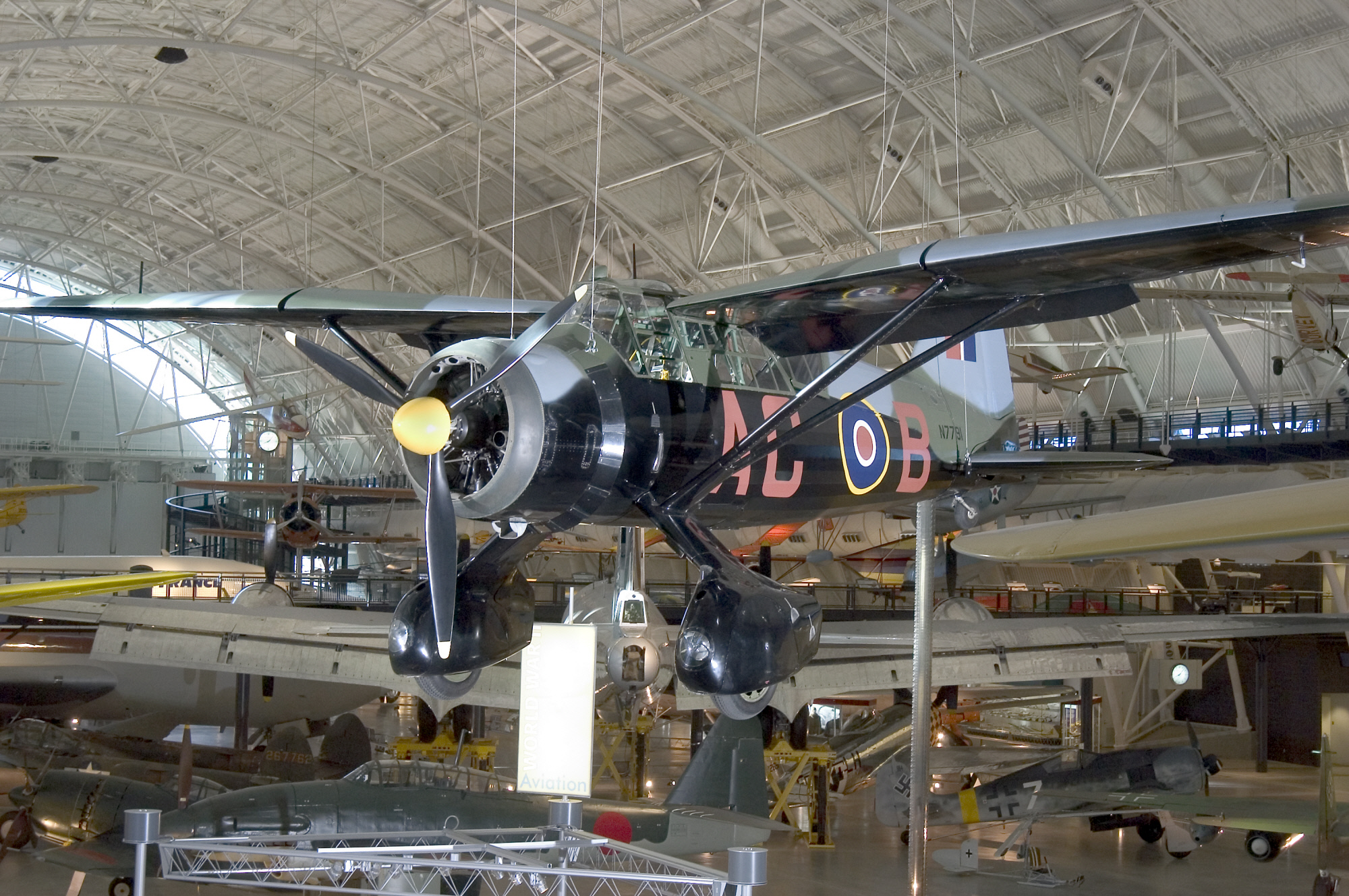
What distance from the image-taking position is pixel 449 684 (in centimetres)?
624

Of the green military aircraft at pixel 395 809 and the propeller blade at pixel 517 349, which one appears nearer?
the propeller blade at pixel 517 349

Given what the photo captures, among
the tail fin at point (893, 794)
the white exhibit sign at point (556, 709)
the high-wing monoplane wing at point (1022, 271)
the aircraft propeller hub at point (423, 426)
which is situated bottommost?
the tail fin at point (893, 794)

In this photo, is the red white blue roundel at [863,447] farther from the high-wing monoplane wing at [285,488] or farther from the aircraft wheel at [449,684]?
the high-wing monoplane wing at [285,488]

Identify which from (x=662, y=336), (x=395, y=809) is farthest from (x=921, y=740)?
(x=395, y=809)

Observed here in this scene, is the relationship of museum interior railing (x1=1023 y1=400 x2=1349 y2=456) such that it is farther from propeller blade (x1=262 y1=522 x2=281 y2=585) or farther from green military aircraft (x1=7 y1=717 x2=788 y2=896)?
propeller blade (x1=262 y1=522 x2=281 y2=585)

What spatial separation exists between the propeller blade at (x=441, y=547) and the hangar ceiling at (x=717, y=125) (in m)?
11.7

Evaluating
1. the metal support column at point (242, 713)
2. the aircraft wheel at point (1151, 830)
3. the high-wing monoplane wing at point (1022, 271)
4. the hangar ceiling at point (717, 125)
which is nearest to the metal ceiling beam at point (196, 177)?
the hangar ceiling at point (717, 125)

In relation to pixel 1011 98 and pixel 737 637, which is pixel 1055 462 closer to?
pixel 737 637

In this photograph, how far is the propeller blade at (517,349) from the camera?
471 centimetres

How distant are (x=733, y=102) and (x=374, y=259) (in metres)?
14.2

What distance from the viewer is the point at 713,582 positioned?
5543 millimetres

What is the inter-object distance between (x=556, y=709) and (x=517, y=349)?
184cm

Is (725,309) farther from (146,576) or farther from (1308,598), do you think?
(1308,598)

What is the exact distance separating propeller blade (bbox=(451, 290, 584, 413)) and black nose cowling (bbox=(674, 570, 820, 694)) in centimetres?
156
